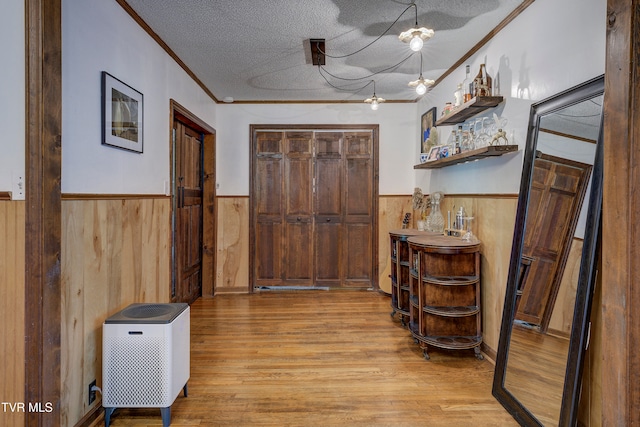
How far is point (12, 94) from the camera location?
147 centimetres

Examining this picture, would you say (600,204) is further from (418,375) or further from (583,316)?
(418,375)

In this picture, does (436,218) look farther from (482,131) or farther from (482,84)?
(482,84)

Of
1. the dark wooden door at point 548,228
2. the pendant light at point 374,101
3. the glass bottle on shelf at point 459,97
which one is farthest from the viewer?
the pendant light at point 374,101

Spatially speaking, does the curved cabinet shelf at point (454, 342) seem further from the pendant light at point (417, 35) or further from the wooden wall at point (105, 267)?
the pendant light at point (417, 35)

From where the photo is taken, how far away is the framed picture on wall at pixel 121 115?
2.07 metres

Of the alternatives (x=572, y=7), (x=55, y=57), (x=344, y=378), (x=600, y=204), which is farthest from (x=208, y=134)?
(x=600, y=204)

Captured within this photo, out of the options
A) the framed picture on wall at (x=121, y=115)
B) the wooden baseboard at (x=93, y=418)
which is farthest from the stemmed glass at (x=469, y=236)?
the wooden baseboard at (x=93, y=418)

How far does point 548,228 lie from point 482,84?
1.34 m

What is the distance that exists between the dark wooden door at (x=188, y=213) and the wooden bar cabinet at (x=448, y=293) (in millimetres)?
2544

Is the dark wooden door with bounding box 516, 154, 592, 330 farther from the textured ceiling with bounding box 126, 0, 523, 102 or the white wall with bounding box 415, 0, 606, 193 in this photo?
the textured ceiling with bounding box 126, 0, 523, 102

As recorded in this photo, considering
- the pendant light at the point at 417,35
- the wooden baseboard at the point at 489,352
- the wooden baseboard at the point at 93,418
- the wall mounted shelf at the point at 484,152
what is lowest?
the wooden baseboard at the point at 93,418

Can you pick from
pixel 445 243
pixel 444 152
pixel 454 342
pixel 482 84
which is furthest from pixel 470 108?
pixel 454 342

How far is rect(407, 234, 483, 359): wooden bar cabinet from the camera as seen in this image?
267 centimetres

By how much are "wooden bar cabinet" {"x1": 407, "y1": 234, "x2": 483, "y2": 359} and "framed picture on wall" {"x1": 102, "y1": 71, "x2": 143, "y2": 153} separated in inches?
89.3
